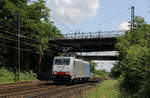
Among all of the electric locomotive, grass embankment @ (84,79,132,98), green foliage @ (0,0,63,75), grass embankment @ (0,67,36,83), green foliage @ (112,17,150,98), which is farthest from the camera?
green foliage @ (0,0,63,75)

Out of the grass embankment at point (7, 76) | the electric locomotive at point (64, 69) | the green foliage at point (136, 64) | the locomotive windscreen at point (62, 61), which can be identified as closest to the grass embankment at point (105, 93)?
the green foliage at point (136, 64)

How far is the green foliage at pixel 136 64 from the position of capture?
1105cm

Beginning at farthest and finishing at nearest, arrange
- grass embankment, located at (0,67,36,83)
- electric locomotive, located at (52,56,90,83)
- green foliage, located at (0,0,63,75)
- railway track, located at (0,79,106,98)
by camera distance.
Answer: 1. green foliage, located at (0,0,63,75)
2. grass embankment, located at (0,67,36,83)
3. electric locomotive, located at (52,56,90,83)
4. railway track, located at (0,79,106,98)

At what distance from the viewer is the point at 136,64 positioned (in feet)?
46.8

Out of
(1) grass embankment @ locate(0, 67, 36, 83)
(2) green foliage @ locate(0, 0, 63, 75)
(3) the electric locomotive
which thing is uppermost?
(2) green foliage @ locate(0, 0, 63, 75)

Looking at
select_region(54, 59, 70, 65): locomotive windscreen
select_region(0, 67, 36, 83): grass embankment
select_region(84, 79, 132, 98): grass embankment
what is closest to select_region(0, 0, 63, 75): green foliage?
select_region(0, 67, 36, 83): grass embankment

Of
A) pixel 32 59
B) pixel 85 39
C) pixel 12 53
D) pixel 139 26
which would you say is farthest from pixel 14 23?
pixel 139 26

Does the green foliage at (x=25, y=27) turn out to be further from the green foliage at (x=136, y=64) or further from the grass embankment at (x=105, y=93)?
the grass embankment at (x=105, y=93)

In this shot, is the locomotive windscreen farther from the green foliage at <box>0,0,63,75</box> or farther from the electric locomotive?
the green foliage at <box>0,0,63,75</box>

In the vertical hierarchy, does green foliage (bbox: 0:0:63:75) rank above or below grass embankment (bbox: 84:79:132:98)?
above

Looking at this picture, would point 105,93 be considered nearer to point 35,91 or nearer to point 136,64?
point 136,64

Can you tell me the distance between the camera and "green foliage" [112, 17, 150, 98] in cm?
1105

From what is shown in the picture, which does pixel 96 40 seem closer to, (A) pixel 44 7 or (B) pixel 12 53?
(A) pixel 44 7

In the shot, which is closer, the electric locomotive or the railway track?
the railway track
